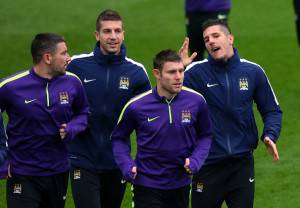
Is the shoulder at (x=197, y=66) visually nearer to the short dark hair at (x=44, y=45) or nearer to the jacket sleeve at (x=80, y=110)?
the jacket sleeve at (x=80, y=110)

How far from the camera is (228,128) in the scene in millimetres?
10031

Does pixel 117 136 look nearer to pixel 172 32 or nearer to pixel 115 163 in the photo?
pixel 115 163

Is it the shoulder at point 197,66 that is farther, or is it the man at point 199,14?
the man at point 199,14

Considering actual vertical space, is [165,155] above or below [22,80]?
below

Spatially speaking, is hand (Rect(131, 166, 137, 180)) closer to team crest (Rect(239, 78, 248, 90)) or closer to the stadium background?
team crest (Rect(239, 78, 248, 90))

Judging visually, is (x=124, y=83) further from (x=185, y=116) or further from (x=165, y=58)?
(x=185, y=116)

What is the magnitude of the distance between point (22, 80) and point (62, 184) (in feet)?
3.67

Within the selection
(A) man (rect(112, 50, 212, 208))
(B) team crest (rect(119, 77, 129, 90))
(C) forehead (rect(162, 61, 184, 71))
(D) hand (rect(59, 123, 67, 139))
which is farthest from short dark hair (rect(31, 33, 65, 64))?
(C) forehead (rect(162, 61, 184, 71))

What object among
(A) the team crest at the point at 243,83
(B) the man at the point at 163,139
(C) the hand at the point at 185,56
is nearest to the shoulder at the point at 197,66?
(C) the hand at the point at 185,56

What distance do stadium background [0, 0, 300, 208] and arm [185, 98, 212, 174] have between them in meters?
5.22

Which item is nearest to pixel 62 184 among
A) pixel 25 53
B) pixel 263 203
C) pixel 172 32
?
pixel 263 203

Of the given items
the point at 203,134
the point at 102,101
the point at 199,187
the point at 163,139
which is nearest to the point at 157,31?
the point at 102,101

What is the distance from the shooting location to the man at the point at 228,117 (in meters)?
10.0

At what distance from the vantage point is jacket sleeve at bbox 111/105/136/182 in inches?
376
